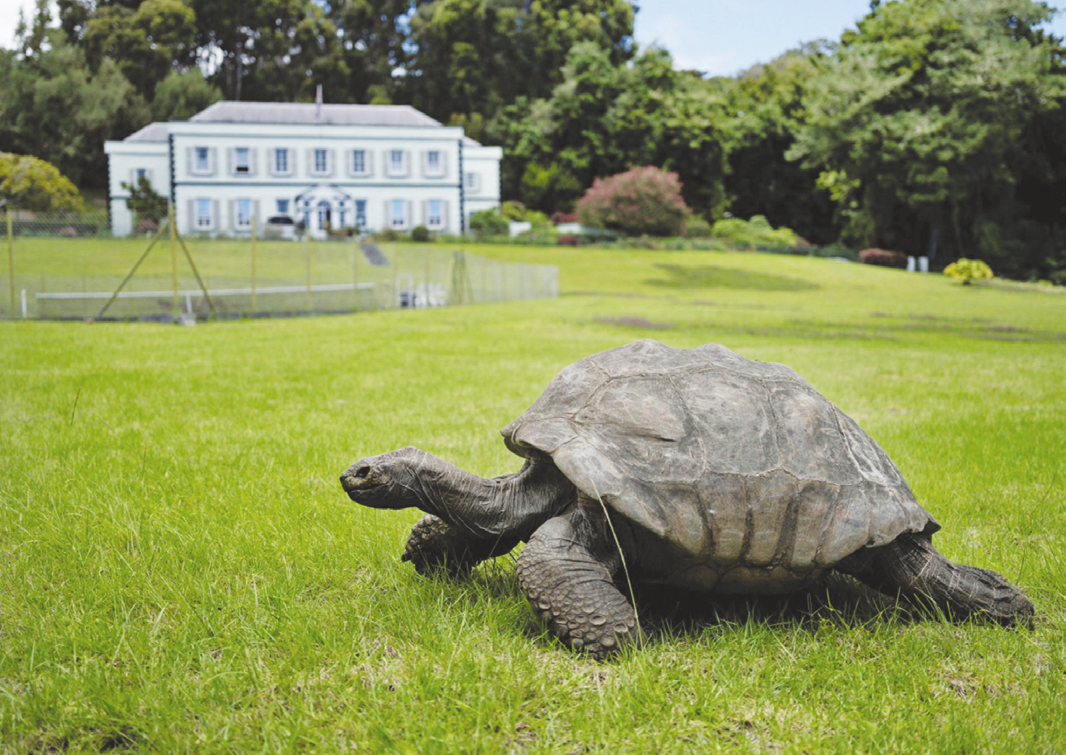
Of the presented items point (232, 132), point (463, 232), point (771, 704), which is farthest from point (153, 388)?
point (232, 132)

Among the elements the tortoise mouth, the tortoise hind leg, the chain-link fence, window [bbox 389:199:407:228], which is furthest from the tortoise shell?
window [bbox 389:199:407:228]

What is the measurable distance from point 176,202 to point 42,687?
179 feet

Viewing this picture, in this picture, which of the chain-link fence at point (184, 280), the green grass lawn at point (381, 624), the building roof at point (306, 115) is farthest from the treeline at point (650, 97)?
the green grass lawn at point (381, 624)

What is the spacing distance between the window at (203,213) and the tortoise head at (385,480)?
174 feet

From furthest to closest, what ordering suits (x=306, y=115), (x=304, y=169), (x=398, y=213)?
(x=306, y=115) → (x=398, y=213) → (x=304, y=169)

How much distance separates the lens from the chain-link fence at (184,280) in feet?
57.3

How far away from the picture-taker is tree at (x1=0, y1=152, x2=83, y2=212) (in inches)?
1704

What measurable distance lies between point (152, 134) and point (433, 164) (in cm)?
2031

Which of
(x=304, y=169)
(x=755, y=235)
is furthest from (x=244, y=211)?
(x=755, y=235)

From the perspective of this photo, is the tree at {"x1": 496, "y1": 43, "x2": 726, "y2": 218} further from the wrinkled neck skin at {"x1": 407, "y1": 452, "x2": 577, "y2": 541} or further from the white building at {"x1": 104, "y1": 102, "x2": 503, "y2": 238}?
the wrinkled neck skin at {"x1": 407, "y1": 452, "x2": 577, "y2": 541}

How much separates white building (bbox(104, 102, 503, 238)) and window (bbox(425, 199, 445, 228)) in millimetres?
68

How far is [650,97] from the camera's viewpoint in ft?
180

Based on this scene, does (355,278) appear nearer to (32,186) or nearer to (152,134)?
(32,186)

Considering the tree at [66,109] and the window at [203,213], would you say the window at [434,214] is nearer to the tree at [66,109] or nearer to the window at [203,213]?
the window at [203,213]
